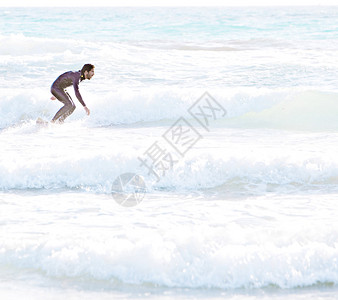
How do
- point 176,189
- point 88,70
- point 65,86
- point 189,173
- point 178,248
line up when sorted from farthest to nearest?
1. point 65,86
2. point 88,70
3. point 189,173
4. point 176,189
5. point 178,248

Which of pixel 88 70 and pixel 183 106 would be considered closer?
pixel 88 70

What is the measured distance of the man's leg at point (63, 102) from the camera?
9.28 m

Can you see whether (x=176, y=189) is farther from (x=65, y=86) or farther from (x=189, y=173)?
(x=65, y=86)

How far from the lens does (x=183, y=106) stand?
1153 cm

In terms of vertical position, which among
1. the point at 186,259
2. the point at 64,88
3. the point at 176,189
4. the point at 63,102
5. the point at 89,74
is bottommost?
the point at 176,189

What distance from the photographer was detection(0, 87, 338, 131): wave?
10547mm

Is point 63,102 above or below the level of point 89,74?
Result: below

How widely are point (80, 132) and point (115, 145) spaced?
50.5 inches

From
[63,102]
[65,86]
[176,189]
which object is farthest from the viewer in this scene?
[63,102]

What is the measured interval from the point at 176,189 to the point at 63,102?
3.76 meters

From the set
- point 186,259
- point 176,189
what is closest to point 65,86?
point 176,189

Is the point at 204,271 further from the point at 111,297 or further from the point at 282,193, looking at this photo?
the point at 282,193

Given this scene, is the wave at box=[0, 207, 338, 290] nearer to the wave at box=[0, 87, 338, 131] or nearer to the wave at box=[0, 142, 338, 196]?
the wave at box=[0, 142, 338, 196]

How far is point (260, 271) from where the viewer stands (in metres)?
4.08
